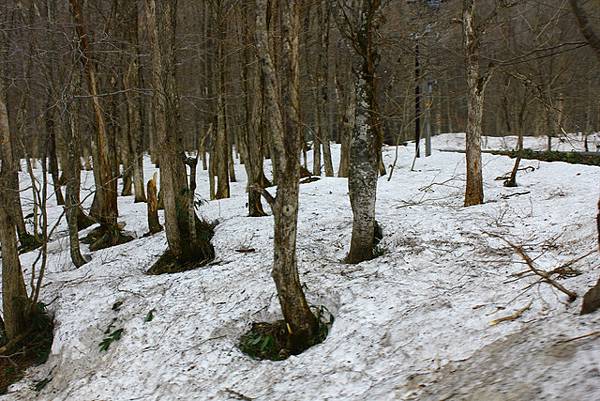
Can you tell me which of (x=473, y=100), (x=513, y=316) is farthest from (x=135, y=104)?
(x=513, y=316)

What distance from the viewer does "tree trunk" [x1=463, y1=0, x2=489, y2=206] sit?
9.26 metres

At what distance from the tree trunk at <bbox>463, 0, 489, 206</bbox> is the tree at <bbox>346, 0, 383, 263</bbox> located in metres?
3.73

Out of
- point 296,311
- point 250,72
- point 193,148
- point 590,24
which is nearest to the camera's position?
point 590,24

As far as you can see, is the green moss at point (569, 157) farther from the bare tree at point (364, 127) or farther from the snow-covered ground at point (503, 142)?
the bare tree at point (364, 127)

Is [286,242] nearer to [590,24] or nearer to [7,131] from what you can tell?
[590,24]

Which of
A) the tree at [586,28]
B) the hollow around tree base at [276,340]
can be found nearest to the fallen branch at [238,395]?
the hollow around tree base at [276,340]

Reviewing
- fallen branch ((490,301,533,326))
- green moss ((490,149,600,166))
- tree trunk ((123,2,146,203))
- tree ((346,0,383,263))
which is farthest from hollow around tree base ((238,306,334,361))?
green moss ((490,149,600,166))

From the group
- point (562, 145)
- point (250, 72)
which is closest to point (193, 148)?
point (250, 72)

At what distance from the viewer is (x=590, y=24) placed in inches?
126

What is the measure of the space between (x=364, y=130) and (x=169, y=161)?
3.55 metres

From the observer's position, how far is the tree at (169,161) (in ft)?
25.0

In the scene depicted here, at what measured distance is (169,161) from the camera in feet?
25.9

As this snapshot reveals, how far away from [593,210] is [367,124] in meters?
4.11

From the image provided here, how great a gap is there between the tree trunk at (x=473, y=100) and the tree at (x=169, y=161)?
5759mm
